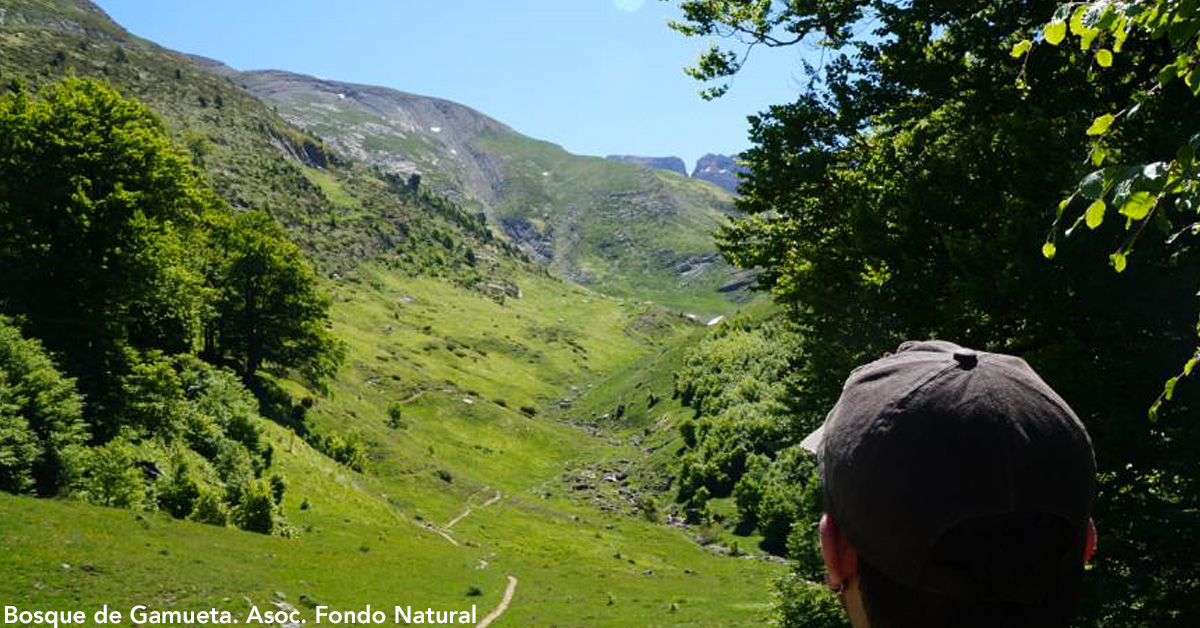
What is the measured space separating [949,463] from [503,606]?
39.0 m

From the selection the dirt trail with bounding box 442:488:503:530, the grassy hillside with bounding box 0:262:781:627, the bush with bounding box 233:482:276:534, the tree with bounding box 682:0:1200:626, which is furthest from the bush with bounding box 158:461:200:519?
the tree with bounding box 682:0:1200:626

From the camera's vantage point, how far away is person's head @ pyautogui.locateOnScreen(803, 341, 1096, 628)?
2543 millimetres

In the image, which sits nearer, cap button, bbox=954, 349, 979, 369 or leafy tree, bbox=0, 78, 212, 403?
cap button, bbox=954, 349, 979, 369

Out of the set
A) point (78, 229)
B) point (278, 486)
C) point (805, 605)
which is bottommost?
point (278, 486)

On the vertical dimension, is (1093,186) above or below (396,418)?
above

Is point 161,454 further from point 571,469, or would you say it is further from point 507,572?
point 571,469

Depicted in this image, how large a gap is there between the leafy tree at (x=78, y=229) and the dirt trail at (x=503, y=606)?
21.8 meters

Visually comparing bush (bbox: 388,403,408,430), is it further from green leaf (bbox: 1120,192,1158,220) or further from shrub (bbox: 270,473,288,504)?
green leaf (bbox: 1120,192,1158,220)

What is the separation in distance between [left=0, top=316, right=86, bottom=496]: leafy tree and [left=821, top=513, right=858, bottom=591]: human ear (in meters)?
35.6

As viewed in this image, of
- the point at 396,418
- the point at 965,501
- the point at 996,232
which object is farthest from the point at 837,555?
the point at 396,418

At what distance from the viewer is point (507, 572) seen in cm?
4778

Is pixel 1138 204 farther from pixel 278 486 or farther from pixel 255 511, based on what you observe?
pixel 278 486

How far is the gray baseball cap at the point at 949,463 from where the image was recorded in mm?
2553

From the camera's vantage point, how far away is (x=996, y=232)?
14.6 metres
